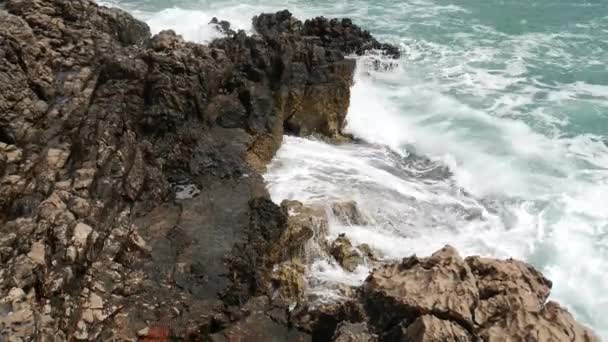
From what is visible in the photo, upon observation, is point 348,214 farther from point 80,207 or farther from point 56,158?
point 56,158

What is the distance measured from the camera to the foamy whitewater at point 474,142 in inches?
644

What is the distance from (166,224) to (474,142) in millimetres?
13667

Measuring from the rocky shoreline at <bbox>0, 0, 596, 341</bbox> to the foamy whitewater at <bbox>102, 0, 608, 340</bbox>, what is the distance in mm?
1679

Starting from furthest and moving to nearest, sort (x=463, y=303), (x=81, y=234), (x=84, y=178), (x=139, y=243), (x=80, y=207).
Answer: (x=84, y=178), (x=139, y=243), (x=80, y=207), (x=81, y=234), (x=463, y=303)

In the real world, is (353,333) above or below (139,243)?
below

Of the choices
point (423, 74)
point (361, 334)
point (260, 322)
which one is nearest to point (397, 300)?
point (361, 334)

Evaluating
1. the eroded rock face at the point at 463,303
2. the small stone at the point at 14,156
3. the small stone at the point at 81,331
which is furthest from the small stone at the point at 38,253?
the eroded rock face at the point at 463,303

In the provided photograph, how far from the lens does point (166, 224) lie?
13.1m

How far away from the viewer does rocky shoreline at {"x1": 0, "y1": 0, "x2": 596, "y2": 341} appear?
414 inches

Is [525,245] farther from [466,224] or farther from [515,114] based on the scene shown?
[515,114]

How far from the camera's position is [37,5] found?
1661 cm

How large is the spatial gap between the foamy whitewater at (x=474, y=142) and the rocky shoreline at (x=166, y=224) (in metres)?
1.68

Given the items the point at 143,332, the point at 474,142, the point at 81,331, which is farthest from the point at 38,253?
the point at 474,142

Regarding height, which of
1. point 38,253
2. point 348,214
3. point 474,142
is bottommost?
point 474,142
